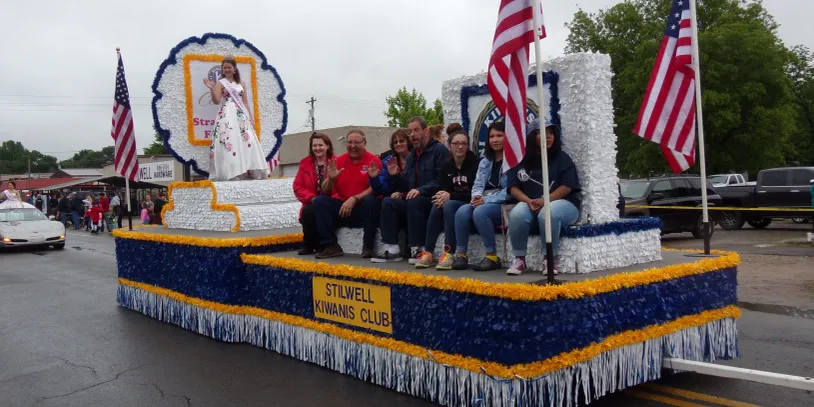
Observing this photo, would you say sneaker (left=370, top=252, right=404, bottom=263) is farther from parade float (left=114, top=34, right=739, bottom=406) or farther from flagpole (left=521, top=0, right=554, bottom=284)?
flagpole (left=521, top=0, right=554, bottom=284)

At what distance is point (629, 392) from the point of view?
15.8 feet

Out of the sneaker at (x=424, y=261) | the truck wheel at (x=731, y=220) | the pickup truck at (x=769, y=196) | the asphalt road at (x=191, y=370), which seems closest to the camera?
the asphalt road at (x=191, y=370)

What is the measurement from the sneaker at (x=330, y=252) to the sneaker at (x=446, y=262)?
1460 millimetres

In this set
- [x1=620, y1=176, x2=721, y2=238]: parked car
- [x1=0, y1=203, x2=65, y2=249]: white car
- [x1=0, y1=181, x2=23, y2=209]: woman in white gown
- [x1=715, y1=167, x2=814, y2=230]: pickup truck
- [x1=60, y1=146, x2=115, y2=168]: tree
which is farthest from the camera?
[x1=60, y1=146, x2=115, y2=168]: tree

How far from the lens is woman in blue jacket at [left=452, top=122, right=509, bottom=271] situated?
16.4ft

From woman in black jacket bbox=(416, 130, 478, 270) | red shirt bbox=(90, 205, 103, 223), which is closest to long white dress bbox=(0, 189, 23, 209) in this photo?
red shirt bbox=(90, 205, 103, 223)

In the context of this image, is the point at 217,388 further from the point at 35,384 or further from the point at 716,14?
the point at 716,14

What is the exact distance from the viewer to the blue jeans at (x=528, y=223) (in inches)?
184

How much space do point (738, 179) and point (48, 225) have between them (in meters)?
23.9

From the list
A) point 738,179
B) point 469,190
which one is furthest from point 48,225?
point 738,179

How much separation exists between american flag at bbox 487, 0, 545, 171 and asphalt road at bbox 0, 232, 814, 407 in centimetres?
199

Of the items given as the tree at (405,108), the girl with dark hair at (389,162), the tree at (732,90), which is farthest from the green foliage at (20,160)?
the girl with dark hair at (389,162)

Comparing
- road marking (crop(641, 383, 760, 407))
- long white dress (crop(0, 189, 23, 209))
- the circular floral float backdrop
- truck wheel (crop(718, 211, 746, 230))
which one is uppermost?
the circular floral float backdrop

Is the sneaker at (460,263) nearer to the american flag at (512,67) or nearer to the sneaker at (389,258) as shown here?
the sneaker at (389,258)
